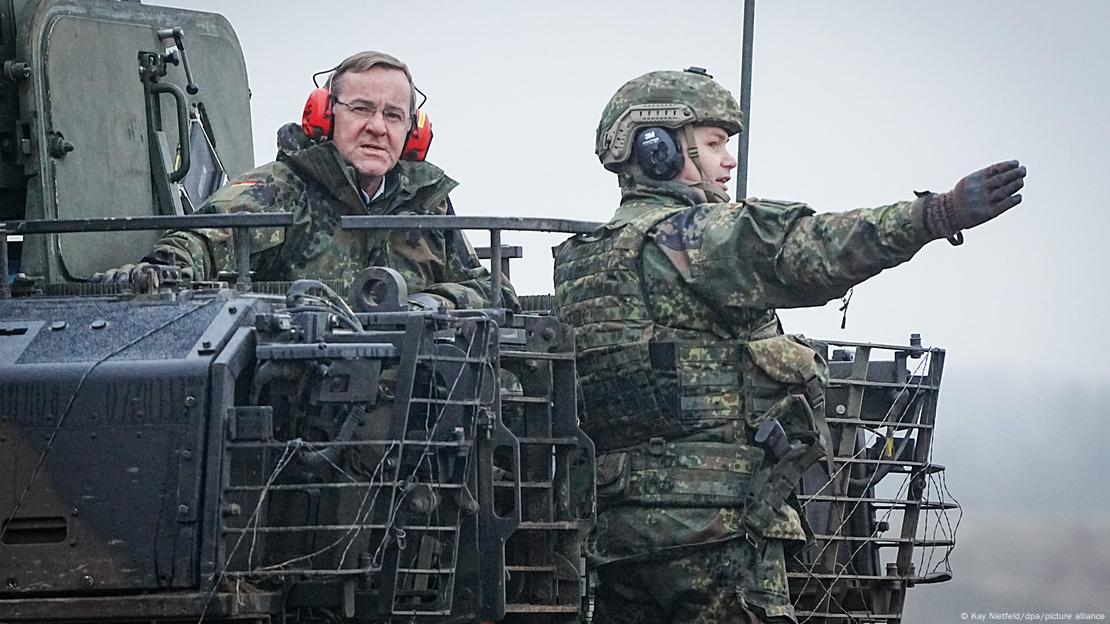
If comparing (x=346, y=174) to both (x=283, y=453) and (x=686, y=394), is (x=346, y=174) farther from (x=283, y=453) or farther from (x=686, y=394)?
(x=283, y=453)

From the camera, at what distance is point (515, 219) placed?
9.33 meters

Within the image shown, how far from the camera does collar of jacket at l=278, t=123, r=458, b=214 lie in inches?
421

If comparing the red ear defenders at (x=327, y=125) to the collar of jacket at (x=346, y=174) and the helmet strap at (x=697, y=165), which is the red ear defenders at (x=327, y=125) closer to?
the collar of jacket at (x=346, y=174)

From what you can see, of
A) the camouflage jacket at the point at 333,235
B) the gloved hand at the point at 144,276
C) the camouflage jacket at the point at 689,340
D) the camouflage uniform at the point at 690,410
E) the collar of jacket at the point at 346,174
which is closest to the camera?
the gloved hand at the point at 144,276

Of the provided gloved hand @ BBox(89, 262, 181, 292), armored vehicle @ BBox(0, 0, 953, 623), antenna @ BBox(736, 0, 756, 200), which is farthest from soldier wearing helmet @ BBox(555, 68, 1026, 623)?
antenna @ BBox(736, 0, 756, 200)

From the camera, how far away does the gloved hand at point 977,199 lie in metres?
8.90

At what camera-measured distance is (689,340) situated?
1030 cm

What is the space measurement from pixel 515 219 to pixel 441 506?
144cm

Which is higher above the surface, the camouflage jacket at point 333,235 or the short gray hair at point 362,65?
the short gray hair at point 362,65

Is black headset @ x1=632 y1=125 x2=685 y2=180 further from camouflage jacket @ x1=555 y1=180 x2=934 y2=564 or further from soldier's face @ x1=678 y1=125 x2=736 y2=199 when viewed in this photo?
camouflage jacket @ x1=555 y1=180 x2=934 y2=564

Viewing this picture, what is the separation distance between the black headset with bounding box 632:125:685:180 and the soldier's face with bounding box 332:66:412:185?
46.5 inches

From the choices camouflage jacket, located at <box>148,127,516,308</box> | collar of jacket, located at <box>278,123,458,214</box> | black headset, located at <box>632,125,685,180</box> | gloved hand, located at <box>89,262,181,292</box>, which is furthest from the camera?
black headset, located at <box>632,125,685,180</box>

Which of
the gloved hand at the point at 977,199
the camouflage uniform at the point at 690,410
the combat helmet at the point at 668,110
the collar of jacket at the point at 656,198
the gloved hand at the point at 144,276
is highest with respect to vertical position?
the combat helmet at the point at 668,110

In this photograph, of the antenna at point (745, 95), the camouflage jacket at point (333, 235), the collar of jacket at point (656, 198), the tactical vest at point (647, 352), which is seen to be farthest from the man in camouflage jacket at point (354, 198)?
the antenna at point (745, 95)
